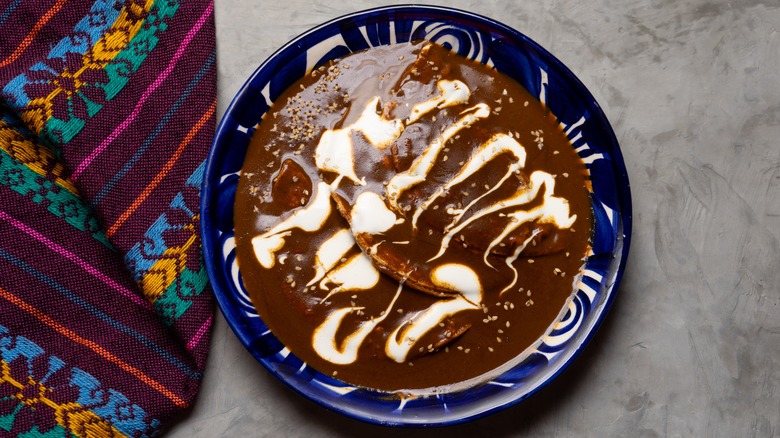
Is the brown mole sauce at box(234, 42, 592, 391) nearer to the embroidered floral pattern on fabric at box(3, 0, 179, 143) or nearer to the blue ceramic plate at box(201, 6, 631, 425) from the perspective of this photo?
the blue ceramic plate at box(201, 6, 631, 425)

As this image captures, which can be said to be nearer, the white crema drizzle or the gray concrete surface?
the white crema drizzle

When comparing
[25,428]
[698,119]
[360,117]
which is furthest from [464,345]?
[25,428]

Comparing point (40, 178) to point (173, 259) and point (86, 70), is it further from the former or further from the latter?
point (173, 259)

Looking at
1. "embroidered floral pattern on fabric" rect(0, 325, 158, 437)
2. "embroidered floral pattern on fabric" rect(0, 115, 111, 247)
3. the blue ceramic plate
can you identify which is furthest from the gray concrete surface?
"embroidered floral pattern on fabric" rect(0, 325, 158, 437)

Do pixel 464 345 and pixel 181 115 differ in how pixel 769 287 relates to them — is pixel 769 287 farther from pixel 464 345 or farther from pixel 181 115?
pixel 181 115

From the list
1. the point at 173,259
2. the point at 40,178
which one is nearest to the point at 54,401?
the point at 173,259

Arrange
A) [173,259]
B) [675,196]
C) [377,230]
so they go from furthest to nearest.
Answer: [675,196]
[173,259]
[377,230]
